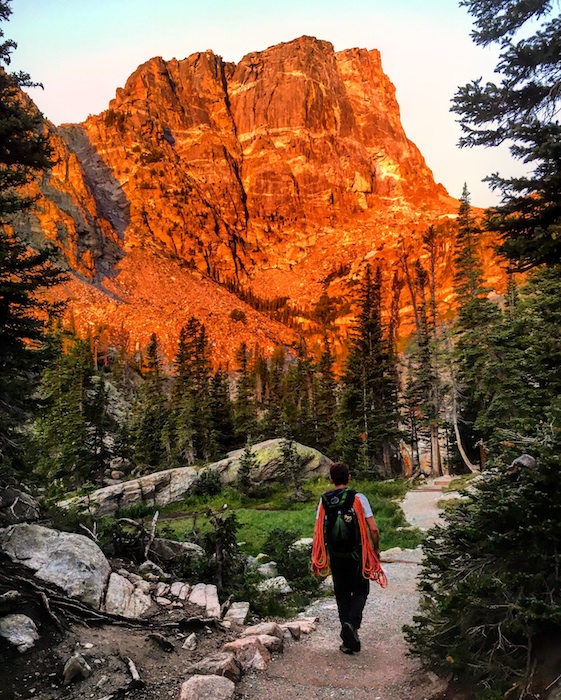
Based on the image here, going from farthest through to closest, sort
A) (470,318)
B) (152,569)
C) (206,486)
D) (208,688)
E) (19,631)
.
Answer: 1. (206,486)
2. (470,318)
3. (152,569)
4. (19,631)
5. (208,688)

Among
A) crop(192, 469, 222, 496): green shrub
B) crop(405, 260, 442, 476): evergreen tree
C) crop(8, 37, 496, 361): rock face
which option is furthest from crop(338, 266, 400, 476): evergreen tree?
crop(8, 37, 496, 361): rock face

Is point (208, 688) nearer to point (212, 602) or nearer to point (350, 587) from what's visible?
point (350, 587)

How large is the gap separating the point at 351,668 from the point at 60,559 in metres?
3.92

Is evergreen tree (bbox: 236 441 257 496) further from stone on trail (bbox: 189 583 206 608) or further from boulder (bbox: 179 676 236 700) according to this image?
boulder (bbox: 179 676 236 700)

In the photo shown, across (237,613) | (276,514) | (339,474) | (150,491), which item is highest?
(339,474)

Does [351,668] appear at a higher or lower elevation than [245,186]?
lower

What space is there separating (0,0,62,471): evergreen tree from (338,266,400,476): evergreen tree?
22.0 m

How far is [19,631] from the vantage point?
4648 millimetres

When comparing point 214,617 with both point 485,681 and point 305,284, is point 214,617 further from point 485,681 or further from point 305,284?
point 305,284

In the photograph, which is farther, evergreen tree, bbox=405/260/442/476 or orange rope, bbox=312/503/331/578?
evergreen tree, bbox=405/260/442/476

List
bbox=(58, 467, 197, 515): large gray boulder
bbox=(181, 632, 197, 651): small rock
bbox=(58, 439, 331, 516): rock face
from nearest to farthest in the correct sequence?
bbox=(181, 632, 197, 651): small rock < bbox=(58, 467, 197, 515): large gray boulder < bbox=(58, 439, 331, 516): rock face

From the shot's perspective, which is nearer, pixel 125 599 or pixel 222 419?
pixel 125 599

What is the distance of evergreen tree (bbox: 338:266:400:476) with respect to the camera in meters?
31.1

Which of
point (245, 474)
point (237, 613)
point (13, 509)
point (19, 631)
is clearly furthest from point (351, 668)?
point (245, 474)
